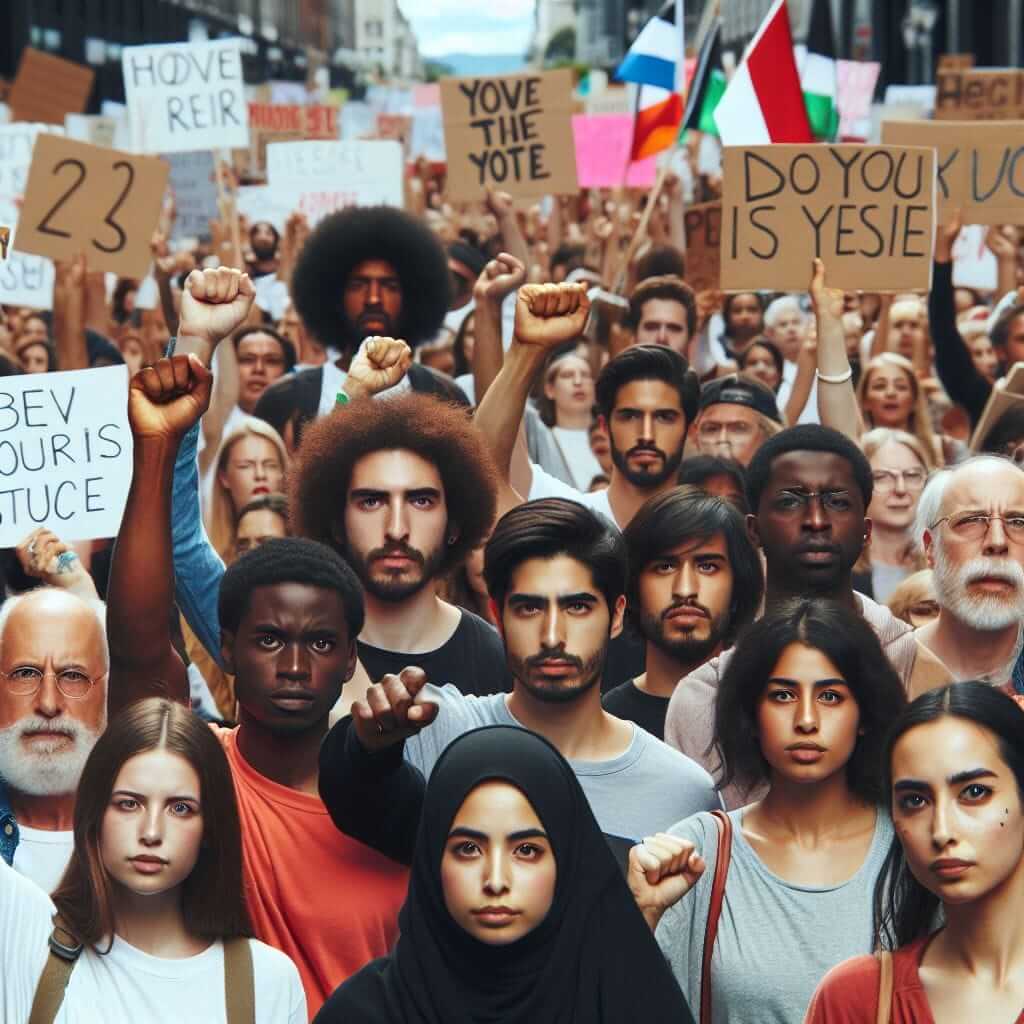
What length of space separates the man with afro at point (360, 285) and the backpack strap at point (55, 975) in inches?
152

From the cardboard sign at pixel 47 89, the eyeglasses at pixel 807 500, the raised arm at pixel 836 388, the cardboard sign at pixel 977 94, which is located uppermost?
the cardboard sign at pixel 47 89

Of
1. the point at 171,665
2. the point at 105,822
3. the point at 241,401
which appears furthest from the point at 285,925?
the point at 241,401

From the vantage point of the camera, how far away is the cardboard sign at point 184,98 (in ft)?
42.2

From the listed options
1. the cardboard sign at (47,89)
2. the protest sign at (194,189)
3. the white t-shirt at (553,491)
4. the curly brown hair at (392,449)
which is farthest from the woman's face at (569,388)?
the cardboard sign at (47,89)

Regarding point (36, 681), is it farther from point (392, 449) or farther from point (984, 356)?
point (984, 356)

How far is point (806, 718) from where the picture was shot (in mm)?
4387

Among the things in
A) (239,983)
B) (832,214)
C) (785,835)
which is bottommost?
(239,983)

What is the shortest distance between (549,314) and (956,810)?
2593 millimetres

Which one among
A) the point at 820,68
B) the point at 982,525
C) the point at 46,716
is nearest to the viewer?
the point at 46,716

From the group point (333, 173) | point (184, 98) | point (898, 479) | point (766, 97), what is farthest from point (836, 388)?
point (184, 98)

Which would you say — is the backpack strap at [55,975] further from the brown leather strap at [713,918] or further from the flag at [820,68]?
the flag at [820,68]

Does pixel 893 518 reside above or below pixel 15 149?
below

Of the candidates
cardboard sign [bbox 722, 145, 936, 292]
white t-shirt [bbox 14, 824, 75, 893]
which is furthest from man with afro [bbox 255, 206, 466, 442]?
white t-shirt [bbox 14, 824, 75, 893]

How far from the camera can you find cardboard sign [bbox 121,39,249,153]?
12.9 metres
